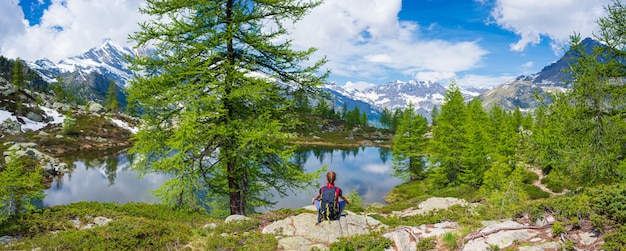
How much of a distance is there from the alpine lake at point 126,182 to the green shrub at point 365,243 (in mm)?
19906

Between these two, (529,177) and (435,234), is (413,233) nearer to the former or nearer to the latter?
(435,234)

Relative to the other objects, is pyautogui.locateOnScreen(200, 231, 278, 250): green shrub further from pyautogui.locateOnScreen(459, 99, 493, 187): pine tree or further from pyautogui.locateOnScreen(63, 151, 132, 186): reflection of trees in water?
pyautogui.locateOnScreen(63, 151, 132, 186): reflection of trees in water

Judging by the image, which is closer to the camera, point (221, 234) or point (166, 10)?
point (221, 234)

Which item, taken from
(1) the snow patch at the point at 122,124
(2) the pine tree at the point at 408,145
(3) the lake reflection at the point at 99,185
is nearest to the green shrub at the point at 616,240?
(3) the lake reflection at the point at 99,185

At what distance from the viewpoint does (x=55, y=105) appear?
109 meters

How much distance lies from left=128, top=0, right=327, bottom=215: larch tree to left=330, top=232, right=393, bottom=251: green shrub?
450 centimetres

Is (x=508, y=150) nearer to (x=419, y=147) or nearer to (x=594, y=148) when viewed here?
(x=419, y=147)

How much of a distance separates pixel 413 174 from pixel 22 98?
110 metres

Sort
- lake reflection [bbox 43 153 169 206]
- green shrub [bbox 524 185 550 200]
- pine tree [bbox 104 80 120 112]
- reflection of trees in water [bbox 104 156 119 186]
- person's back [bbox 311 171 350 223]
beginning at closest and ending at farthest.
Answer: person's back [bbox 311 171 350 223], green shrub [bbox 524 185 550 200], lake reflection [bbox 43 153 169 206], reflection of trees in water [bbox 104 156 119 186], pine tree [bbox 104 80 120 112]

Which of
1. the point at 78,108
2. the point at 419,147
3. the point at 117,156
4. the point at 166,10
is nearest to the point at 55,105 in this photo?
the point at 78,108

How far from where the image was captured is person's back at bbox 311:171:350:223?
977cm

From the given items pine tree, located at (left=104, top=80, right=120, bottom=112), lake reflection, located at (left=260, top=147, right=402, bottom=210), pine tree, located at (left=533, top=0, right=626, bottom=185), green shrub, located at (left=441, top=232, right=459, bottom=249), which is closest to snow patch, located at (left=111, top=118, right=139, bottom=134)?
pine tree, located at (left=104, top=80, right=120, bottom=112)

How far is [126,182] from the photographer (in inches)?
1882

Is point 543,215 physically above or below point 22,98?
below
